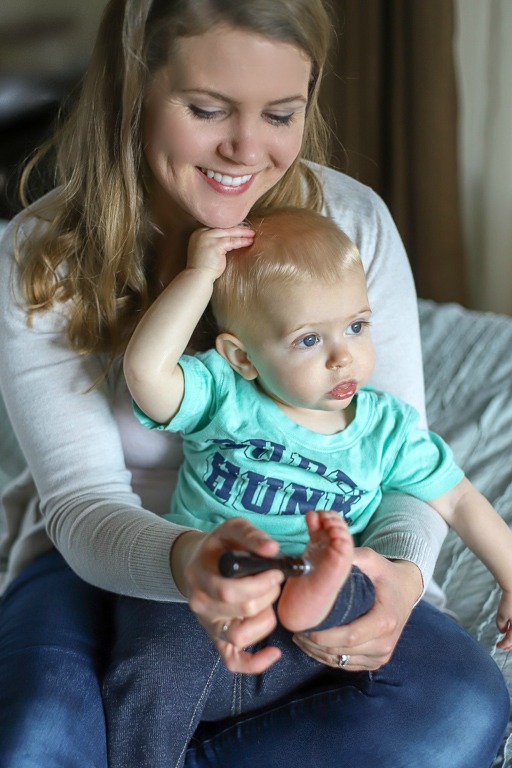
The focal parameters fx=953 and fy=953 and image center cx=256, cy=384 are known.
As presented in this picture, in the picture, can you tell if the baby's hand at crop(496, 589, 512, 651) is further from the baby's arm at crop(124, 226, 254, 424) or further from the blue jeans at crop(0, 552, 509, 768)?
the baby's arm at crop(124, 226, 254, 424)

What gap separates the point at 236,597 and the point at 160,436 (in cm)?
51

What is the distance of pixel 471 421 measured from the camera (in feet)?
5.98

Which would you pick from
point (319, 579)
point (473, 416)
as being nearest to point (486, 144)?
point (473, 416)

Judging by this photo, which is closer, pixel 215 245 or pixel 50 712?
pixel 50 712

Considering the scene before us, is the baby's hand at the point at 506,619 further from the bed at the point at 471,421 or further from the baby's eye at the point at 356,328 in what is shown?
the baby's eye at the point at 356,328

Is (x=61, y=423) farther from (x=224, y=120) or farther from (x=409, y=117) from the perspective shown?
(x=409, y=117)

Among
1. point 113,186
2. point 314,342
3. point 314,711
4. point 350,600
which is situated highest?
point 113,186

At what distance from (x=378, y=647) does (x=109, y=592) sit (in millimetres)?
436

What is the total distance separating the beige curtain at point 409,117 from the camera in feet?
8.64

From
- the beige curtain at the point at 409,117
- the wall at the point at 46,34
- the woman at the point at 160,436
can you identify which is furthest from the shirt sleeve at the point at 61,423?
the beige curtain at the point at 409,117

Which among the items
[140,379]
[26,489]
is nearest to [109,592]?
[26,489]

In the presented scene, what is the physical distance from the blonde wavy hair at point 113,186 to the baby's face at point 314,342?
0.22 meters

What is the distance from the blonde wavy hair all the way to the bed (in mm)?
636

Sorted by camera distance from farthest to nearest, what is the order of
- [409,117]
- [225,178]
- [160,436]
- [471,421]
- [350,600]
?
[409,117], [471,421], [160,436], [225,178], [350,600]
